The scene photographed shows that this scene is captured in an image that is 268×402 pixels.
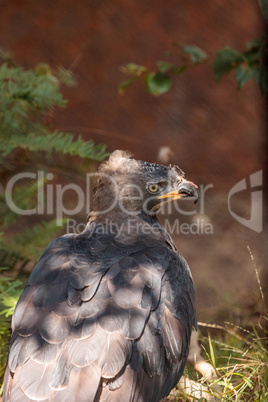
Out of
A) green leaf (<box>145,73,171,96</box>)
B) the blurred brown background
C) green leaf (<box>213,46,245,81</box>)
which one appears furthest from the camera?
the blurred brown background

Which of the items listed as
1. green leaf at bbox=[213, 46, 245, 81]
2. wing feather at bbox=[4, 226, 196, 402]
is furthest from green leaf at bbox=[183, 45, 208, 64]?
wing feather at bbox=[4, 226, 196, 402]

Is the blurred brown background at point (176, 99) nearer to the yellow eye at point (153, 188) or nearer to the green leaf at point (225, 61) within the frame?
the green leaf at point (225, 61)

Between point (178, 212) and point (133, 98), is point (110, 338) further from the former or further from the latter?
point (133, 98)

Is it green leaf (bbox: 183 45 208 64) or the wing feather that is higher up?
green leaf (bbox: 183 45 208 64)

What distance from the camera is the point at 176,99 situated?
277 inches

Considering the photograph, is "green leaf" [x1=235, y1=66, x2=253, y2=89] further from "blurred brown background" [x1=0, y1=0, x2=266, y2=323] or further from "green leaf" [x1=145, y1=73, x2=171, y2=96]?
"blurred brown background" [x1=0, y1=0, x2=266, y2=323]

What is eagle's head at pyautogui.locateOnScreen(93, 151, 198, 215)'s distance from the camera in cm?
366

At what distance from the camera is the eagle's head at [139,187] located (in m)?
3.66

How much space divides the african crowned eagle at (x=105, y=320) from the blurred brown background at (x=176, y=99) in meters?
3.05

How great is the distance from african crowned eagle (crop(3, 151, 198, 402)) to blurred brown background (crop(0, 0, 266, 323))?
3.05m

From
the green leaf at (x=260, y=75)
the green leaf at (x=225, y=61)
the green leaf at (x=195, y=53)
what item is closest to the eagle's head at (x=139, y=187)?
the green leaf at (x=225, y=61)

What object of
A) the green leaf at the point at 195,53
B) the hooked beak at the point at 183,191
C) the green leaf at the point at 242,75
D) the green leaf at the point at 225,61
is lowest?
the hooked beak at the point at 183,191

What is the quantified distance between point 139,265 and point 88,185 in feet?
6.41

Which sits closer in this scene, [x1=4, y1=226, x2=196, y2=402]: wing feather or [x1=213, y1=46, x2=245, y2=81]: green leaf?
[x1=4, y1=226, x2=196, y2=402]: wing feather
